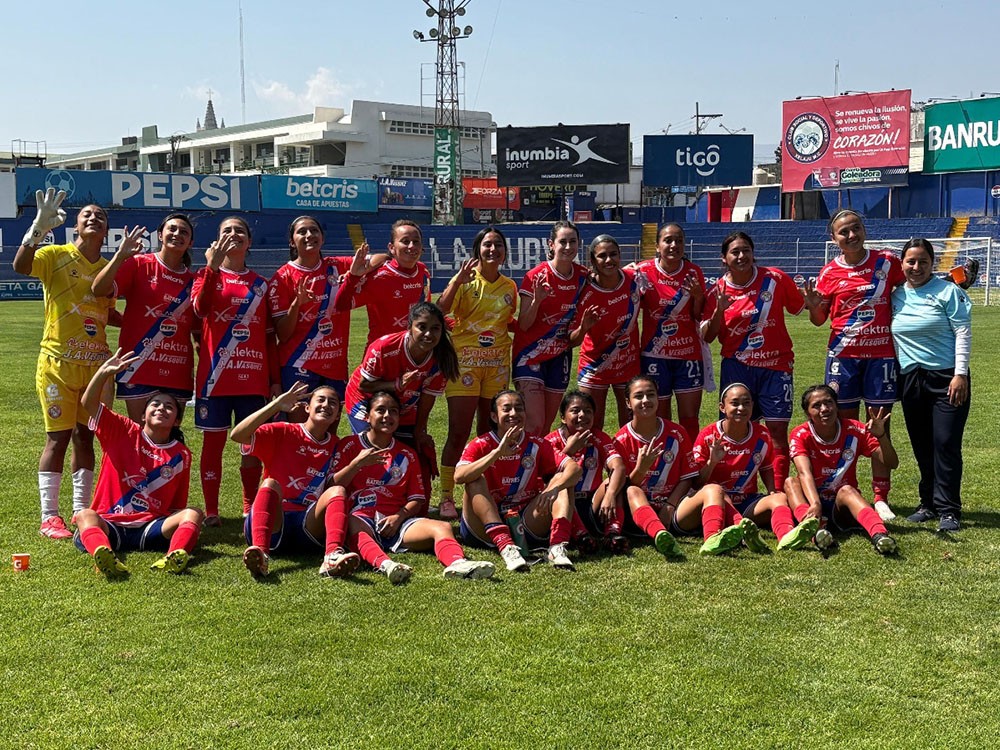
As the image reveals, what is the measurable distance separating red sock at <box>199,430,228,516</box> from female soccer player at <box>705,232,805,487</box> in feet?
10.8

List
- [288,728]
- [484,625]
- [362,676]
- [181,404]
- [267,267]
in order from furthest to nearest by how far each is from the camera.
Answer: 1. [267,267]
2. [181,404]
3. [484,625]
4. [362,676]
5. [288,728]

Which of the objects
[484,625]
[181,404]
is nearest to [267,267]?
[181,404]

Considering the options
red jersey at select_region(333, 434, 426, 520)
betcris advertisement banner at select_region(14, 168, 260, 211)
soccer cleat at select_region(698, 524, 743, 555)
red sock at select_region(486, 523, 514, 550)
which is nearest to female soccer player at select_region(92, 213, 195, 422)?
red jersey at select_region(333, 434, 426, 520)

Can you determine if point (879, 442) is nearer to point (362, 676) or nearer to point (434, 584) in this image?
point (434, 584)

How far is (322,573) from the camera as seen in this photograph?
5.32m

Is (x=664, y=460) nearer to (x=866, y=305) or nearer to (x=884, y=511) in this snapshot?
(x=884, y=511)

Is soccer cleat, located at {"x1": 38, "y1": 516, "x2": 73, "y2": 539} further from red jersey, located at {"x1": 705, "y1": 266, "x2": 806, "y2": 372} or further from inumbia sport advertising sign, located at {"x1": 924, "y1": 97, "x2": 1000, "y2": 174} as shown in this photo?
inumbia sport advertising sign, located at {"x1": 924, "y1": 97, "x2": 1000, "y2": 174}

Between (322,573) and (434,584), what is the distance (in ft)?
1.97

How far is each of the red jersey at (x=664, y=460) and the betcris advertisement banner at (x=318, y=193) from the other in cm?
3838

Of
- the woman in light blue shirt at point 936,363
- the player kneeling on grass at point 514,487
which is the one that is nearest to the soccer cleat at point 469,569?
the player kneeling on grass at point 514,487

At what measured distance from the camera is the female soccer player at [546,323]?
22.7 feet

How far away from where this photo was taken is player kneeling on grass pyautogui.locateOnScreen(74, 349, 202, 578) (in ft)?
18.8

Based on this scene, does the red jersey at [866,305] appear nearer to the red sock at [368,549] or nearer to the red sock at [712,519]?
the red sock at [712,519]

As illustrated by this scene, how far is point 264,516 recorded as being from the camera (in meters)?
5.48
